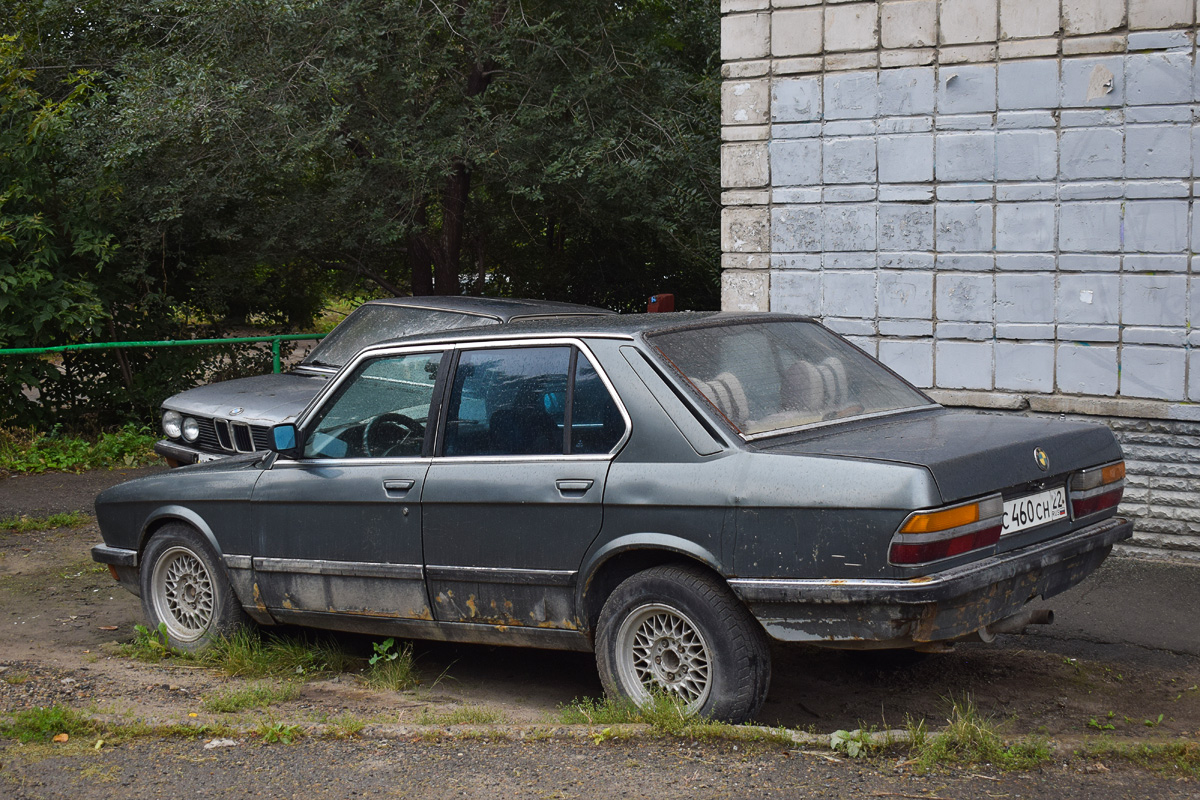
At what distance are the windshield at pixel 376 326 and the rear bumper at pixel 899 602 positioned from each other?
4792 mm

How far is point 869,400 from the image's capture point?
4.81m

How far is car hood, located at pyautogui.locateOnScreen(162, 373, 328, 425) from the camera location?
789cm

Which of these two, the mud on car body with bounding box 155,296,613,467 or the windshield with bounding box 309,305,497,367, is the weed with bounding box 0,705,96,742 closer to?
the mud on car body with bounding box 155,296,613,467

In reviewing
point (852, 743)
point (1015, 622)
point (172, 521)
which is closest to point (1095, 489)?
point (1015, 622)

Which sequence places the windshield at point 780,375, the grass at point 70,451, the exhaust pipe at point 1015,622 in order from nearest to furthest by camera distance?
the exhaust pipe at point 1015,622 < the windshield at point 780,375 < the grass at point 70,451

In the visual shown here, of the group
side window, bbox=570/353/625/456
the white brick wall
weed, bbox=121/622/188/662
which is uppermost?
the white brick wall

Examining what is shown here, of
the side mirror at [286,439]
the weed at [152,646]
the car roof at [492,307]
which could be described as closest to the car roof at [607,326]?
the side mirror at [286,439]

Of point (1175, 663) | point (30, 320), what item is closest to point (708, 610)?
point (1175, 663)

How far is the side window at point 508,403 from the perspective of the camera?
459 cm

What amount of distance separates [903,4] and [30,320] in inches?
338

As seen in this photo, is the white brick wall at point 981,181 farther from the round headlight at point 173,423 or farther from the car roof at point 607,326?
the round headlight at point 173,423

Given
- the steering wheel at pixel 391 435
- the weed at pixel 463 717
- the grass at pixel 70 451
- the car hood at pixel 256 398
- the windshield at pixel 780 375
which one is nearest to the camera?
the windshield at pixel 780 375

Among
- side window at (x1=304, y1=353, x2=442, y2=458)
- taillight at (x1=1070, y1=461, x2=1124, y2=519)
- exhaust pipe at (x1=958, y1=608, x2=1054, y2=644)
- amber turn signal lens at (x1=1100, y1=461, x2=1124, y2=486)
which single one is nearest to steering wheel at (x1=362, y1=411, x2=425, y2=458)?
side window at (x1=304, y1=353, x2=442, y2=458)

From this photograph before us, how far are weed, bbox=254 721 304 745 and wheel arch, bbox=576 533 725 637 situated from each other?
1.10m
